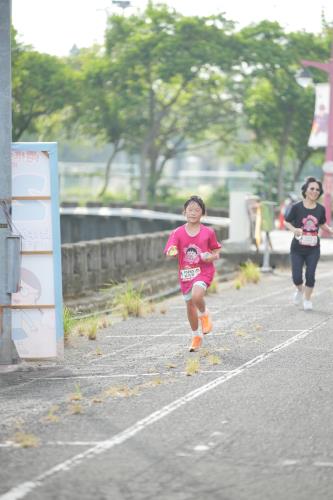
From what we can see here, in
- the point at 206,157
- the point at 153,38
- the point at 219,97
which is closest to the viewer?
the point at 153,38

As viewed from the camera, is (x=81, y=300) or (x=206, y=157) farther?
(x=206, y=157)

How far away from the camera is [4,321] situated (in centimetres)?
1148

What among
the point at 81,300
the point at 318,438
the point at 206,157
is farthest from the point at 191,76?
the point at 206,157

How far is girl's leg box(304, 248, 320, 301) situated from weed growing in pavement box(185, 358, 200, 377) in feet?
16.1

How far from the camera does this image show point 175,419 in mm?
8719

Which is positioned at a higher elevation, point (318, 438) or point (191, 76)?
point (191, 76)

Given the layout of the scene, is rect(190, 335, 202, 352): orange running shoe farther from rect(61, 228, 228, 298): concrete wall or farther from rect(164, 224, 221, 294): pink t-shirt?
rect(61, 228, 228, 298): concrete wall

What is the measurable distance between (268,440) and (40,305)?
4233 mm

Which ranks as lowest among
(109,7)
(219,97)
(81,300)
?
(81,300)

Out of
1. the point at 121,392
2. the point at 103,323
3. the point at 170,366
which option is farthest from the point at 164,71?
the point at 121,392

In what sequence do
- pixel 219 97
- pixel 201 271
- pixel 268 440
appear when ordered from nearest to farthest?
pixel 268 440
pixel 201 271
pixel 219 97

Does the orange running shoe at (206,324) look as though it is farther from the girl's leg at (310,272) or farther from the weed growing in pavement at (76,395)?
the girl's leg at (310,272)

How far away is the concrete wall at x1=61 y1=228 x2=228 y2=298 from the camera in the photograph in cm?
2044

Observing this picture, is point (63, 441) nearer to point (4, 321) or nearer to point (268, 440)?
point (268, 440)
